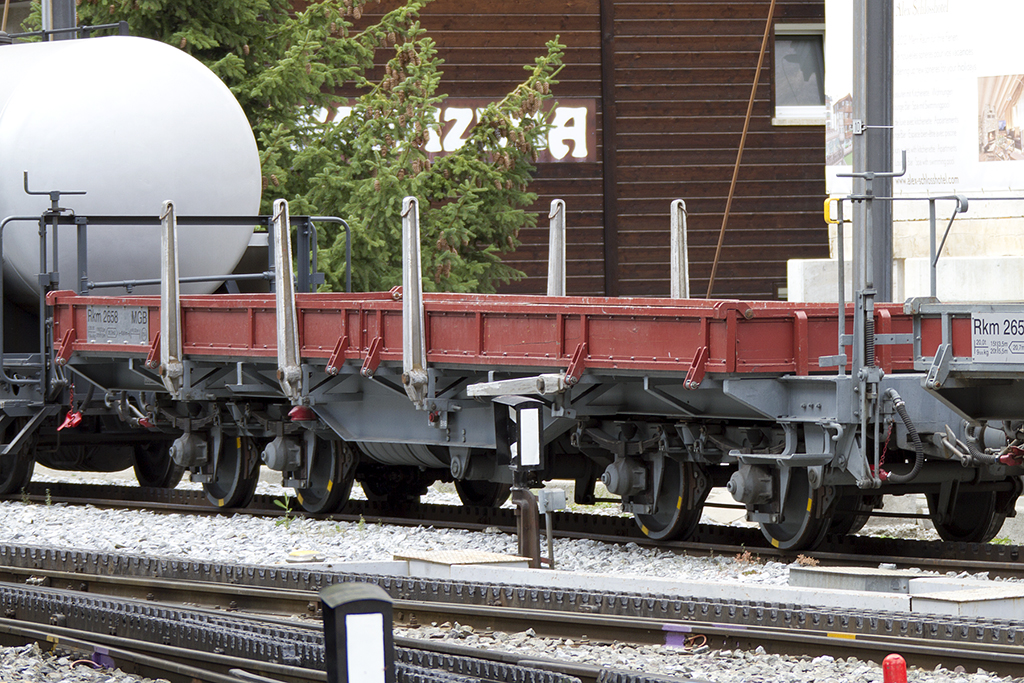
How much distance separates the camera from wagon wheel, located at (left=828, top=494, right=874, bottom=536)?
10.2 metres

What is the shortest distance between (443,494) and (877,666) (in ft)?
29.9

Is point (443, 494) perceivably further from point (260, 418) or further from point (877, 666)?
point (877, 666)

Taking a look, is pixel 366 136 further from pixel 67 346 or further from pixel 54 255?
pixel 67 346

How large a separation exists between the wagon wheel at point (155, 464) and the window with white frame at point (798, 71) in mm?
11641

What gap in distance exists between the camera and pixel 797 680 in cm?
639

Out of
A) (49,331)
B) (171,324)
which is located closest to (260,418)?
(171,324)

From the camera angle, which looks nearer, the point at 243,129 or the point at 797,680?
the point at 797,680

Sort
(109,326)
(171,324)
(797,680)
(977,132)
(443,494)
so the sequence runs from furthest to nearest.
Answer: (977,132) < (443,494) < (109,326) < (171,324) < (797,680)

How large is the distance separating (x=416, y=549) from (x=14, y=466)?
536cm

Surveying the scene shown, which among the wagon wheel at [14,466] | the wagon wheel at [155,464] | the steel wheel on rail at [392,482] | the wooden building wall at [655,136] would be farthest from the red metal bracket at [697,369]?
the wooden building wall at [655,136]

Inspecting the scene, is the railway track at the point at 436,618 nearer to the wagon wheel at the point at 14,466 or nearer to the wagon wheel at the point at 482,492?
the wagon wheel at the point at 482,492

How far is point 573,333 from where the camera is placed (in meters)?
9.59

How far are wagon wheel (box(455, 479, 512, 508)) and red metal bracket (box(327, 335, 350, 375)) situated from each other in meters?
2.29

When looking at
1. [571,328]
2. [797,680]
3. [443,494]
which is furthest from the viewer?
[443,494]
